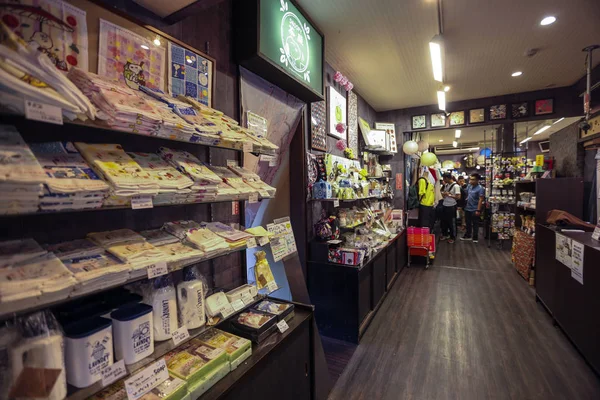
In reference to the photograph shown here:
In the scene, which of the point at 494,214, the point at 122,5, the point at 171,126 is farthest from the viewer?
the point at 494,214

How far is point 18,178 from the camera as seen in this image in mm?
746

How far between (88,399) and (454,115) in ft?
21.4

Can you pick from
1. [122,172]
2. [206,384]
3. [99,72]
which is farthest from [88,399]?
[99,72]

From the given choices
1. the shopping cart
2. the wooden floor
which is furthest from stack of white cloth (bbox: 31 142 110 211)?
the shopping cart

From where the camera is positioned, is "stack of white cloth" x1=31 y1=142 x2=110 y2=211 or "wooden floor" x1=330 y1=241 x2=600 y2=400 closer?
"stack of white cloth" x1=31 y1=142 x2=110 y2=211

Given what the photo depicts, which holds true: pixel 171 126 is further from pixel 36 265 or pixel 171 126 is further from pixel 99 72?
pixel 36 265

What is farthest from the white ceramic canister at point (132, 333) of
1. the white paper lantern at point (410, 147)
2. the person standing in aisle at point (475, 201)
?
the person standing in aisle at point (475, 201)

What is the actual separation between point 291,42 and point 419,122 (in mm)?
4503

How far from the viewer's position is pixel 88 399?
945 millimetres

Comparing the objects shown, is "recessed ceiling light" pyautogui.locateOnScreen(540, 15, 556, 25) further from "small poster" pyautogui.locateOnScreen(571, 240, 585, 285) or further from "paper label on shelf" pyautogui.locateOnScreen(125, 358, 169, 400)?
"paper label on shelf" pyautogui.locateOnScreen(125, 358, 169, 400)

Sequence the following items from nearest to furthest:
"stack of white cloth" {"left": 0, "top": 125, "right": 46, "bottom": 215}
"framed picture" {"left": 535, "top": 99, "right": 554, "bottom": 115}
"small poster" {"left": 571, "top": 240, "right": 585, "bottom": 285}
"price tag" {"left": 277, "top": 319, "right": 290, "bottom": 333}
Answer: "stack of white cloth" {"left": 0, "top": 125, "right": 46, "bottom": 215}
"price tag" {"left": 277, "top": 319, "right": 290, "bottom": 333}
"small poster" {"left": 571, "top": 240, "right": 585, "bottom": 285}
"framed picture" {"left": 535, "top": 99, "right": 554, "bottom": 115}

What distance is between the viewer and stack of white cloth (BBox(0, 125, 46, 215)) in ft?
2.43

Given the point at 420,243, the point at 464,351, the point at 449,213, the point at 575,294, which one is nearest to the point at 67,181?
the point at 464,351

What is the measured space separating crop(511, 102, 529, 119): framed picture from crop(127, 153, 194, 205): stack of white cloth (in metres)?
6.11
